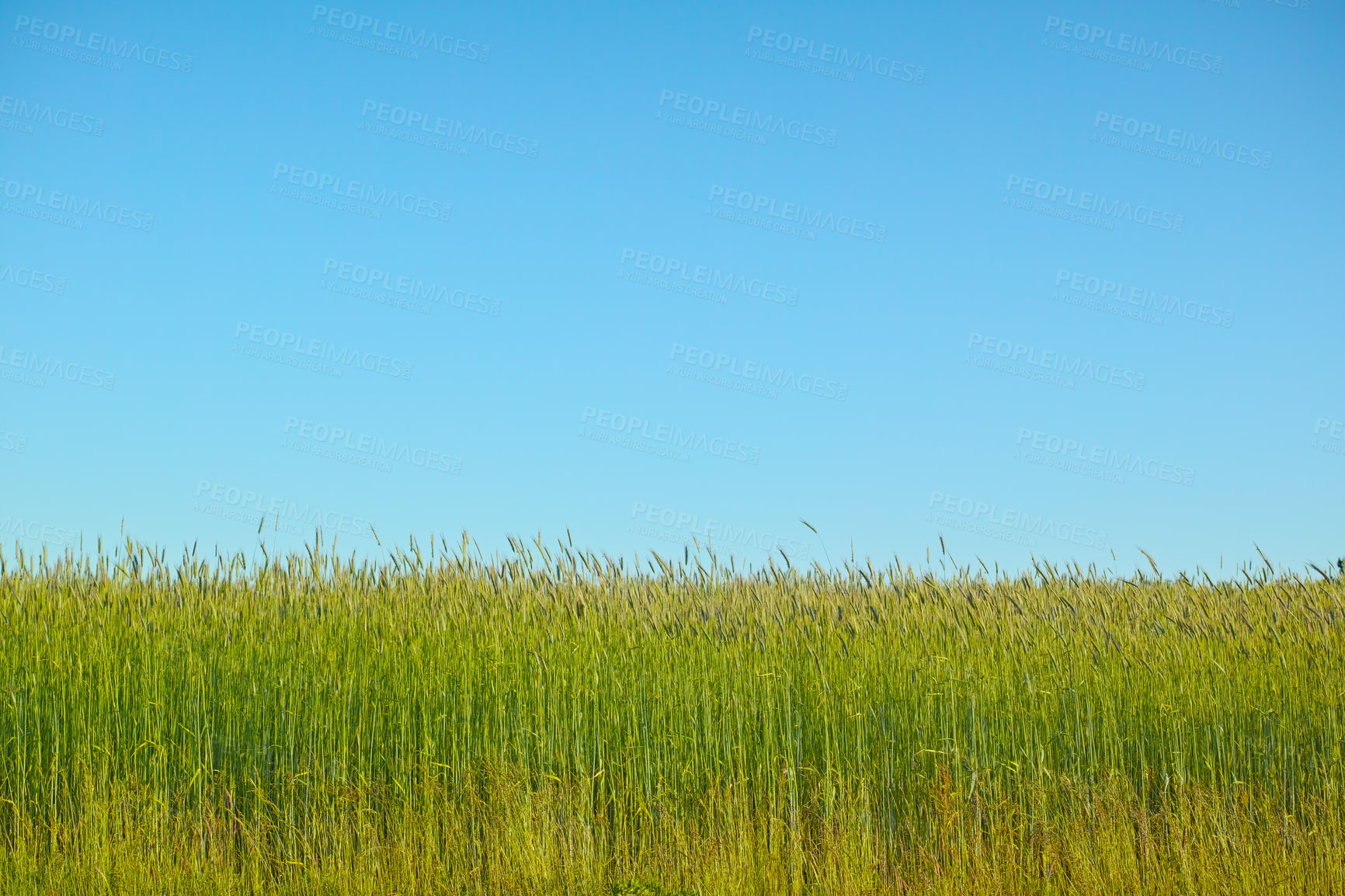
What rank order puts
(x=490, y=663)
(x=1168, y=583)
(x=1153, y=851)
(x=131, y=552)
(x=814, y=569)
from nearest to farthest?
(x=1153, y=851), (x=490, y=663), (x=131, y=552), (x=814, y=569), (x=1168, y=583)

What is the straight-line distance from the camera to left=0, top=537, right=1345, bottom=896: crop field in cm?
524

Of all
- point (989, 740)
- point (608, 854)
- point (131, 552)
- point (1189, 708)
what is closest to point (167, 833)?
point (608, 854)

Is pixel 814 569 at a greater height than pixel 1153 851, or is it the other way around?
pixel 814 569

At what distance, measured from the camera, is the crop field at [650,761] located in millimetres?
5242

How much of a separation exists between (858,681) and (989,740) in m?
0.92

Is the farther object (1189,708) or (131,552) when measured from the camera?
(131,552)

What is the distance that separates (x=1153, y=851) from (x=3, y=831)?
7.00 m

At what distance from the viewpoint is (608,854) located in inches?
218

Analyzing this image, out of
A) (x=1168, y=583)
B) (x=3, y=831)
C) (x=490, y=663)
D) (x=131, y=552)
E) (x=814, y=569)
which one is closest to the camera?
(x=3, y=831)

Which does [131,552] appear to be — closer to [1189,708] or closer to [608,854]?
[608,854]

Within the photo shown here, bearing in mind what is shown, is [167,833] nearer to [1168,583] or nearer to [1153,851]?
[1153,851]

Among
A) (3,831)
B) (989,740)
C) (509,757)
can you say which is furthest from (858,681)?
(3,831)

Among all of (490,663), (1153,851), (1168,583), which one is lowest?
(1153,851)

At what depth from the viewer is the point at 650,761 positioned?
19.2ft
